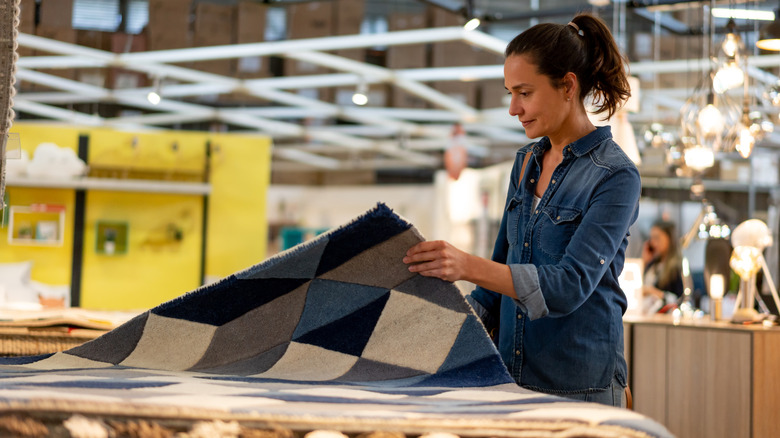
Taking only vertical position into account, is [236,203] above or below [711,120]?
below

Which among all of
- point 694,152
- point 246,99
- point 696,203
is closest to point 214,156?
point 246,99

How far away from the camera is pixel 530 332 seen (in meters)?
1.64

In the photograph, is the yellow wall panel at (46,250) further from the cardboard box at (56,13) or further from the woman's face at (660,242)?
the woman's face at (660,242)

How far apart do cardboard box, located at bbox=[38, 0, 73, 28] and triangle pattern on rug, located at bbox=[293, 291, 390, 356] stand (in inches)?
315

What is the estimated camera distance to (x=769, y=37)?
5449mm

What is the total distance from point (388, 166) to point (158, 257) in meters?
6.22

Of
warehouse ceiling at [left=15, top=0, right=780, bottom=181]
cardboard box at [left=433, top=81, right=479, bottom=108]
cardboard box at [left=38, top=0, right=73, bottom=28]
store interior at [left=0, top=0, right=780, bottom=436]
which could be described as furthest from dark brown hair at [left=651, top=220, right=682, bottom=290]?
cardboard box at [left=38, top=0, right=73, bottom=28]

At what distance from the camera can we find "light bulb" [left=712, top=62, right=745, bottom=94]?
16.2ft

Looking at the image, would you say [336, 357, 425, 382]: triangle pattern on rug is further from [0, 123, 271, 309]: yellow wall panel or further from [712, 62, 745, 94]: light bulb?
[0, 123, 271, 309]: yellow wall panel

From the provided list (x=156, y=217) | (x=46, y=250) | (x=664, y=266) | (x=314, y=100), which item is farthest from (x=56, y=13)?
(x=664, y=266)

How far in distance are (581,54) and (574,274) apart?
1.47 feet

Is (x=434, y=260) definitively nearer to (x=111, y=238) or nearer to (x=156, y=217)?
(x=111, y=238)

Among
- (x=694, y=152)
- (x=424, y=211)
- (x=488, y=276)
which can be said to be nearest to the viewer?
(x=488, y=276)

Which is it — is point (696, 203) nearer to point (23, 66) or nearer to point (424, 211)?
point (424, 211)
